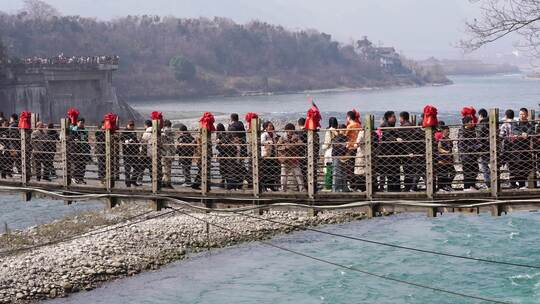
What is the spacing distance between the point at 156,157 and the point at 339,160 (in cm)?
346

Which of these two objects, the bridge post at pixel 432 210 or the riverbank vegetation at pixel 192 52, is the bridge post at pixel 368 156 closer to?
the bridge post at pixel 432 210

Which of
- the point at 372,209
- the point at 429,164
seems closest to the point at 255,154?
the point at 372,209

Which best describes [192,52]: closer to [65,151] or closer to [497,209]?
[65,151]

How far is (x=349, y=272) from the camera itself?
88.0ft

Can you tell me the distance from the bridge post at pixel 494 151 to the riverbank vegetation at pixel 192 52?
11475 cm

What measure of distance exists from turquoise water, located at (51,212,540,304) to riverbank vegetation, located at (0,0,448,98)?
100 meters

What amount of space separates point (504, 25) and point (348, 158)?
6.64m

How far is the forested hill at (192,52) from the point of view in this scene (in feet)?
456

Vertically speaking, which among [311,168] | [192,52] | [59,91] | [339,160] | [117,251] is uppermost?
[192,52]

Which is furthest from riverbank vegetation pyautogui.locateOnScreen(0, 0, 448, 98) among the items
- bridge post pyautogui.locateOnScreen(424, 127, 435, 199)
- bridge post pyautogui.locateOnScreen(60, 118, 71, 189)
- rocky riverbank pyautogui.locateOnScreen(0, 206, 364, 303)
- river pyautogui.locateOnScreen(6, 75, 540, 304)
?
bridge post pyautogui.locateOnScreen(424, 127, 435, 199)

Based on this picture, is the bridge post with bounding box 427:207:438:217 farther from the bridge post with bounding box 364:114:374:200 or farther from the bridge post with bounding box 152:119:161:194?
the bridge post with bounding box 152:119:161:194

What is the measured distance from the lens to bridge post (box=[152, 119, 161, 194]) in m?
16.6

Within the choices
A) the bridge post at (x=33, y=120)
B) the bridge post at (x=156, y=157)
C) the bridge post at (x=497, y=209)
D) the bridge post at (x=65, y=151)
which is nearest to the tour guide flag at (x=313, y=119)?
the bridge post at (x=156, y=157)

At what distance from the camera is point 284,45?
187500 millimetres
